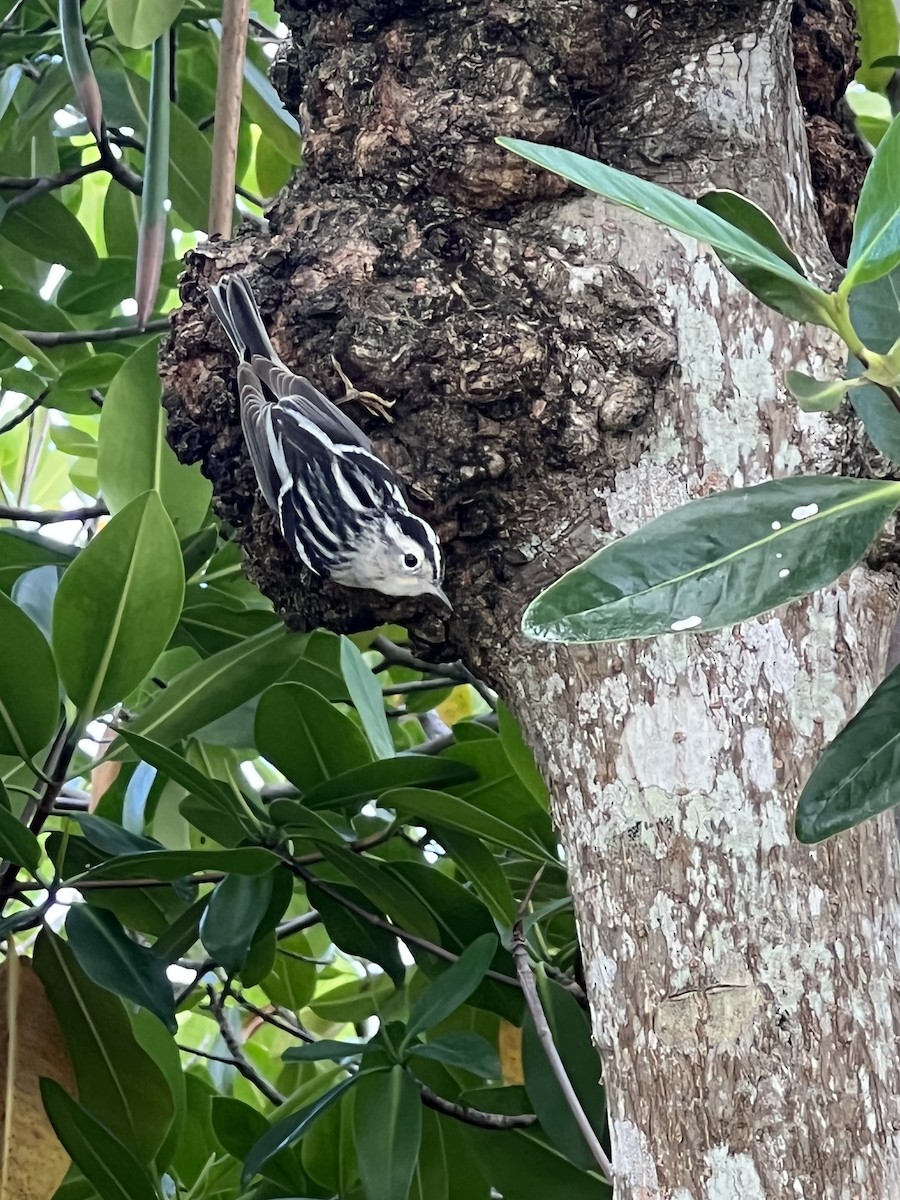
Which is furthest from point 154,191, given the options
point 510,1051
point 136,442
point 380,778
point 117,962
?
point 510,1051

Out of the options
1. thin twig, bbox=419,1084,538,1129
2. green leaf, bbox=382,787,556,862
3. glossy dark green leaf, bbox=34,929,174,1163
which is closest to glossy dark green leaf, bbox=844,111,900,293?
green leaf, bbox=382,787,556,862

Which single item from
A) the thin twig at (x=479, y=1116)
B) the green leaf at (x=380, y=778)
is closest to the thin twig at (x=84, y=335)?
the green leaf at (x=380, y=778)

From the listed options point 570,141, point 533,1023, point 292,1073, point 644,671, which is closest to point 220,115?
point 570,141

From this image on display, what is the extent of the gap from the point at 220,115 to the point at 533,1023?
0.79m

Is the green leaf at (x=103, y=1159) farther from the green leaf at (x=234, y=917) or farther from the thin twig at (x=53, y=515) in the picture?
the thin twig at (x=53, y=515)

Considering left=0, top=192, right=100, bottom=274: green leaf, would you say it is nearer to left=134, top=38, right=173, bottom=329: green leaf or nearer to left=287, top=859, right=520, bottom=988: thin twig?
left=134, top=38, right=173, bottom=329: green leaf

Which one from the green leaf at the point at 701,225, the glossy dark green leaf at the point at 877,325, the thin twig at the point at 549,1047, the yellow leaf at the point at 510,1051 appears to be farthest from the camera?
the yellow leaf at the point at 510,1051

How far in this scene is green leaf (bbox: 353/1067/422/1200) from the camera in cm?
86

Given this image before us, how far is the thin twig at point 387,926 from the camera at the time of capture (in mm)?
990

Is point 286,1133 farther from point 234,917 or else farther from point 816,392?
point 816,392

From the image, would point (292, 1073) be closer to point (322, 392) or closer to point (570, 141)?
point (322, 392)

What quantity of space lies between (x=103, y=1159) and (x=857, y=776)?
2.21ft

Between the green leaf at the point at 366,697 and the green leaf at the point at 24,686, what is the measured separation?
0.23m

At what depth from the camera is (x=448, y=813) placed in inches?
35.9
